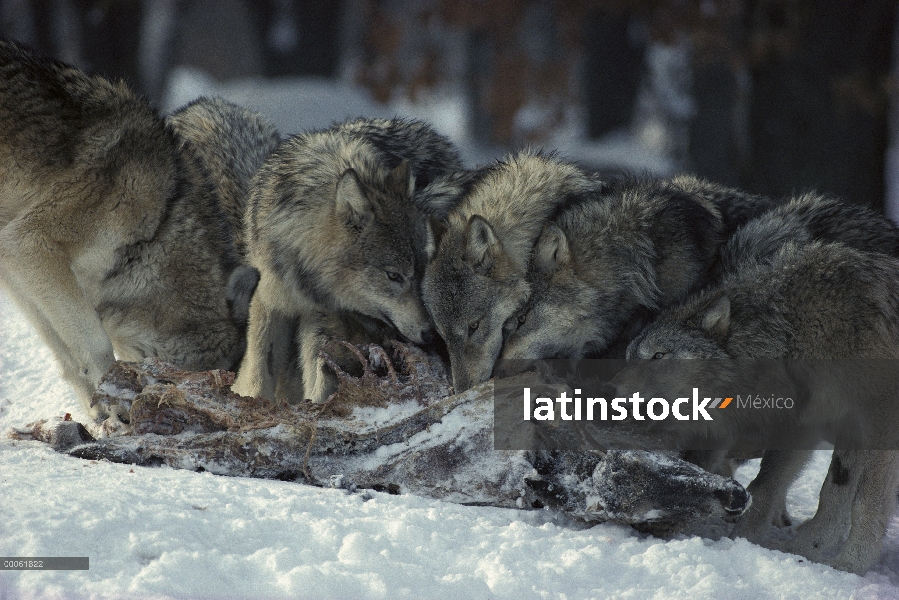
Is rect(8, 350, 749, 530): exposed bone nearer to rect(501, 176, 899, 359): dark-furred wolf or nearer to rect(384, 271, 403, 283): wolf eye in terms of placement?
rect(384, 271, 403, 283): wolf eye

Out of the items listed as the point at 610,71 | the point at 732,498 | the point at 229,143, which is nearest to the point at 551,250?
the point at 732,498

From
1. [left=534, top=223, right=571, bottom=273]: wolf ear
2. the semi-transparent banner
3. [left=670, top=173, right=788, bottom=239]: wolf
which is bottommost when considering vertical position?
the semi-transparent banner

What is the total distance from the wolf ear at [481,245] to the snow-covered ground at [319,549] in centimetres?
147

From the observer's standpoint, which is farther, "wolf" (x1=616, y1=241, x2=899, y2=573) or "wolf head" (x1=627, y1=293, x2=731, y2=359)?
"wolf head" (x1=627, y1=293, x2=731, y2=359)

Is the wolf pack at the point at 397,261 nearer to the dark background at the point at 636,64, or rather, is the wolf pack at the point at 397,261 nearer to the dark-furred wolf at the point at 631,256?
the dark-furred wolf at the point at 631,256

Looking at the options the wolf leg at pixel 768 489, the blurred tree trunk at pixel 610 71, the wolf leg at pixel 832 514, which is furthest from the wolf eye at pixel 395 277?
the blurred tree trunk at pixel 610 71

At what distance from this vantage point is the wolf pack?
4.48 m

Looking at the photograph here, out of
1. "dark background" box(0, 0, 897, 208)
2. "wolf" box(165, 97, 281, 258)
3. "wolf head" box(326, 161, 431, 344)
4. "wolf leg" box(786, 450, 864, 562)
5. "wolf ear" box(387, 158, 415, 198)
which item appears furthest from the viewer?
"dark background" box(0, 0, 897, 208)

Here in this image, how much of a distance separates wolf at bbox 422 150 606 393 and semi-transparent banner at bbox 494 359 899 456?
0.35 metres

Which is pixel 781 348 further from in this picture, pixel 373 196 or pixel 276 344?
pixel 276 344

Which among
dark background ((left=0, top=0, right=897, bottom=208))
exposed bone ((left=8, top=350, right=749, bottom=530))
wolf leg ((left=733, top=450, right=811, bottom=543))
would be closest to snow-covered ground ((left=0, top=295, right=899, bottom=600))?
exposed bone ((left=8, top=350, right=749, bottom=530))

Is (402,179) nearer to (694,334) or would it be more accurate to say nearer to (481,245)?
(481,245)

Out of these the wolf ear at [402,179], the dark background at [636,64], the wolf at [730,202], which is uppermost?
the dark background at [636,64]

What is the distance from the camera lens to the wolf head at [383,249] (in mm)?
5180
